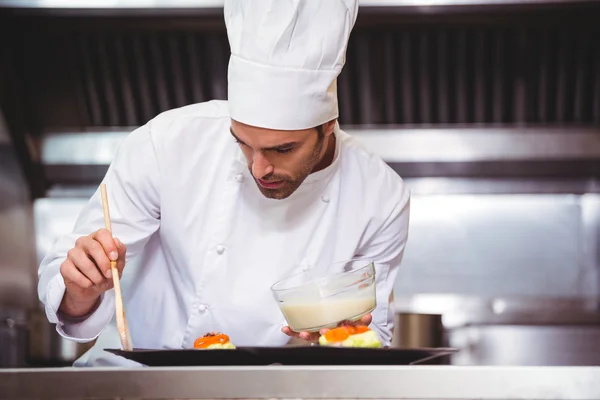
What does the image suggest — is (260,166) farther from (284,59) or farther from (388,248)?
(388,248)

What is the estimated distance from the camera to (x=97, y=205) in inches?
70.3

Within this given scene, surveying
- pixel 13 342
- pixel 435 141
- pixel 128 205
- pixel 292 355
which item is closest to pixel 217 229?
pixel 128 205

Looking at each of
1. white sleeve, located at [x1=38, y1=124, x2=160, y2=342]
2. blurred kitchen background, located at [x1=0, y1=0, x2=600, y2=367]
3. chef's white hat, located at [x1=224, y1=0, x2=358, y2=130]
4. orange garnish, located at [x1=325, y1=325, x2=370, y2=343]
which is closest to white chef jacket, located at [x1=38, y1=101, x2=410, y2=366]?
white sleeve, located at [x1=38, y1=124, x2=160, y2=342]

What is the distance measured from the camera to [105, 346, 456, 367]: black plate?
1.14m

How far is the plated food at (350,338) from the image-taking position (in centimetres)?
135

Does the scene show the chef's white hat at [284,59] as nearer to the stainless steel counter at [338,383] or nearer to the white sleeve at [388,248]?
the white sleeve at [388,248]

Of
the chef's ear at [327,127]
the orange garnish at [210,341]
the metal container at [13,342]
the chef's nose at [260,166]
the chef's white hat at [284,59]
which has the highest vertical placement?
the chef's white hat at [284,59]

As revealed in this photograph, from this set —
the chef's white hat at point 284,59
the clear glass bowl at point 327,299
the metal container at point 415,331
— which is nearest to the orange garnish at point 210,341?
the clear glass bowl at point 327,299

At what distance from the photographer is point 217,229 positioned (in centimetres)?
189

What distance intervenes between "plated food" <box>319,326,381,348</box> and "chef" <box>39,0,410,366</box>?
282mm

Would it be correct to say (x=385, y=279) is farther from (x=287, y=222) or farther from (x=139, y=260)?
(x=139, y=260)

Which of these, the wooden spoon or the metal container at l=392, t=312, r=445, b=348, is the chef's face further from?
the metal container at l=392, t=312, r=445, b=348

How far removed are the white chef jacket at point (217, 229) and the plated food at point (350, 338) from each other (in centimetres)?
51

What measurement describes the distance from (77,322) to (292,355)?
69 cm
